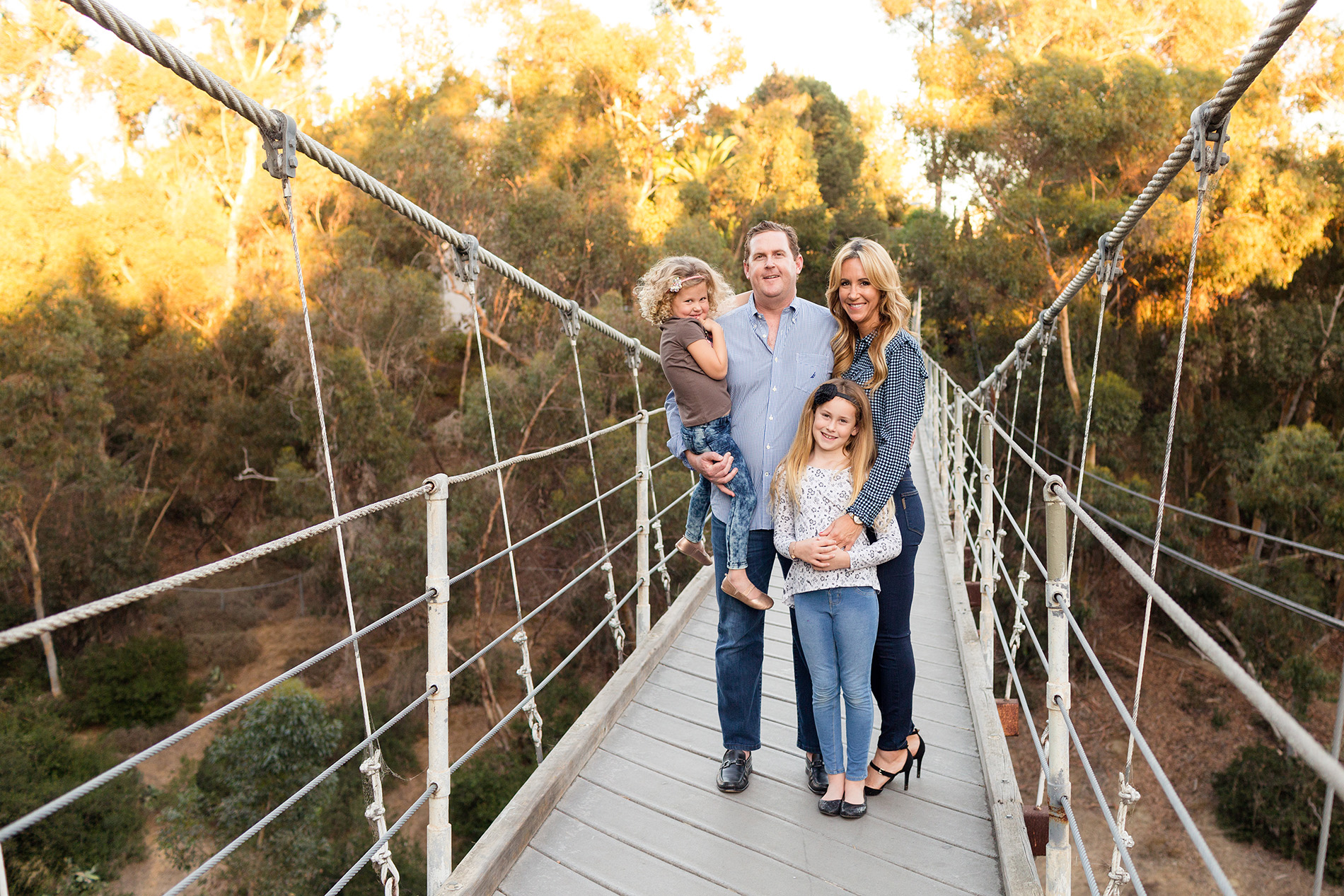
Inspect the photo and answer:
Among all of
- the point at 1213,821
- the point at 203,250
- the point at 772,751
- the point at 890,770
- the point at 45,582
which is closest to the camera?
the point at 890,770

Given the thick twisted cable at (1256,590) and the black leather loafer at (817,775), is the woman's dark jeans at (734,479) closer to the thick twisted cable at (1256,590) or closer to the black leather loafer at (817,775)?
the black leather loafer at (817,775)

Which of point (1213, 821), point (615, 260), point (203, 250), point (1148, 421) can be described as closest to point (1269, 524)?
point (1148, 421)

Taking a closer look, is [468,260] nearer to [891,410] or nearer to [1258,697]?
[891,410]

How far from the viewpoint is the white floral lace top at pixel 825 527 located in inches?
71.7

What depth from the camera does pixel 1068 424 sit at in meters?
14.1

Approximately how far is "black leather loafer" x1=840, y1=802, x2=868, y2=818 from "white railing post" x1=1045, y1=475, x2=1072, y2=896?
420mm

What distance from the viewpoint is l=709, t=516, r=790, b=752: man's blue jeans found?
1967 mm

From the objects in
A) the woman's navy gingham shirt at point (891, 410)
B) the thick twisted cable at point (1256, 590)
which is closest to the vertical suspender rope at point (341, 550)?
the woman's navy gingham shirt at point (891, 410)

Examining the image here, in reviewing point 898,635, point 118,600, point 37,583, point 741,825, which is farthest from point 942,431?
point 37,583

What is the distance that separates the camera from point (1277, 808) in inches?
377

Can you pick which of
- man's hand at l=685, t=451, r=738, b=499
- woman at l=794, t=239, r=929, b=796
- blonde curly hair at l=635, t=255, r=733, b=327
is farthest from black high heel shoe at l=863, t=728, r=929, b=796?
blonde curly hair at l=635, t=255, r=733, b=327

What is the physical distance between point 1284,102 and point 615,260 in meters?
8.94

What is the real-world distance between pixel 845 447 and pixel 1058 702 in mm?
617

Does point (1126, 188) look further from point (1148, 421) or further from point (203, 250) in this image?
point (203, 250)
